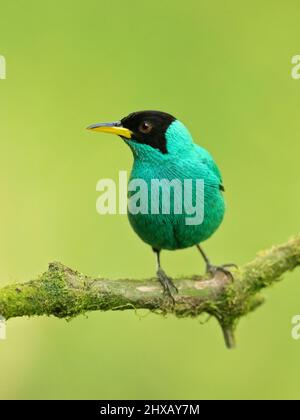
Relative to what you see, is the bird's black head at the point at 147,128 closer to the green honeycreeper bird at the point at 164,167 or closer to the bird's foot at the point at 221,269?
the green honeycreeper bird at the point at 164,167

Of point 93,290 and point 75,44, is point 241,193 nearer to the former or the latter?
point 75,44

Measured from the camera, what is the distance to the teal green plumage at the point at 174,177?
682 cm

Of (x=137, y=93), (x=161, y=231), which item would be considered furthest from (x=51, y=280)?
(x=137, y=93)

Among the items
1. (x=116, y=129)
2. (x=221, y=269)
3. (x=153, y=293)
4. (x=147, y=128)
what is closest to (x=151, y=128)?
(x=147, y=128)

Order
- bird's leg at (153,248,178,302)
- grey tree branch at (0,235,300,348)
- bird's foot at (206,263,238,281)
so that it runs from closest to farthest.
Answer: grey tree branch at (0,235,300,348)
bird's leg at (153,248,178,302)
bird's foot at (206,263,238,281)

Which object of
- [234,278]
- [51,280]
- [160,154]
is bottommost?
[51,280]

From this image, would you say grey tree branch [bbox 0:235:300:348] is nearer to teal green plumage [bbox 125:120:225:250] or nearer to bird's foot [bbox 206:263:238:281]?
bird's foot [bbox 206:263:238:281]

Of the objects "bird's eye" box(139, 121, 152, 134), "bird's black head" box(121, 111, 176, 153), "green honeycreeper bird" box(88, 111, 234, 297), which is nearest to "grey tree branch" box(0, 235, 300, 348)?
"green honeycreeper bird" box(88, 111, 234, 297)

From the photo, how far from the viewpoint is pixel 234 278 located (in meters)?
6.78

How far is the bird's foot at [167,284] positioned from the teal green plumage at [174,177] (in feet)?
1.52

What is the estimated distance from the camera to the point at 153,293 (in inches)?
242

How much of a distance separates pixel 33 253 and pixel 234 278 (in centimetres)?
283

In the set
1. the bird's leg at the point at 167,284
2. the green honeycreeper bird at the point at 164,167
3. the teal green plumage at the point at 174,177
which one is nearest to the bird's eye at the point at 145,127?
the green honeycreeper bird at the point at 164,167

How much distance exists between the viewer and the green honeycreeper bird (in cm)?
683
